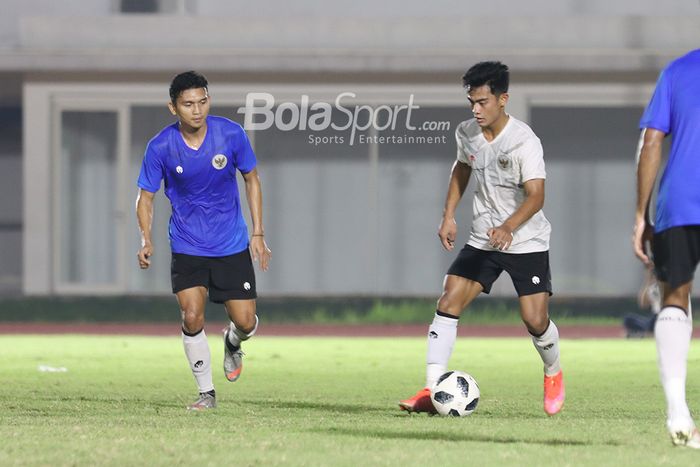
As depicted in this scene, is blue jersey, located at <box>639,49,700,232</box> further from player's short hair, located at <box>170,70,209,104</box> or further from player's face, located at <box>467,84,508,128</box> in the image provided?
player's short hair, located at <box>170,70,209,104</box>

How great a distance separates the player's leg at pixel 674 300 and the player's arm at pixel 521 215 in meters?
1.94

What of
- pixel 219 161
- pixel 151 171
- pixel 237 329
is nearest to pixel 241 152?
pixel 219 161

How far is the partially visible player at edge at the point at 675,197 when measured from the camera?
6.76 meters

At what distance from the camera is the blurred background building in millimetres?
23281

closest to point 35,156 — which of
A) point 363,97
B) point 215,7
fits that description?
point 215,7

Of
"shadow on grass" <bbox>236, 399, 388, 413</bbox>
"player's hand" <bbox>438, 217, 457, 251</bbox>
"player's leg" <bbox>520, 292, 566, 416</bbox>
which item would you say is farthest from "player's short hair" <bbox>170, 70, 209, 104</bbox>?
"player's leg" <bbox>520, 292, 566, 416</bbox>

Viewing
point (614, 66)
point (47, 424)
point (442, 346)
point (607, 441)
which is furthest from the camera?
point (614, 66)

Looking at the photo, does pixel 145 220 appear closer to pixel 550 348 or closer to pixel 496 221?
pixel 496 221

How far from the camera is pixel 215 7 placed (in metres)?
23.9

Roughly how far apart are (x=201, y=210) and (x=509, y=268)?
75.8 inches

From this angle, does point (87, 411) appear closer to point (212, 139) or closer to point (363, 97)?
point (212, 139)

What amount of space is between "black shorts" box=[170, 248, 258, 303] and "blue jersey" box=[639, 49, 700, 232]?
3778 mm

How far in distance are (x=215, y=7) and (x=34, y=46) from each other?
2.71 metres

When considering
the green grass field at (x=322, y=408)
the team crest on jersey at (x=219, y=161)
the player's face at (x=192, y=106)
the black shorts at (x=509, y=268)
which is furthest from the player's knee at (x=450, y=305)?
the player's face at (x=192, y=106)
